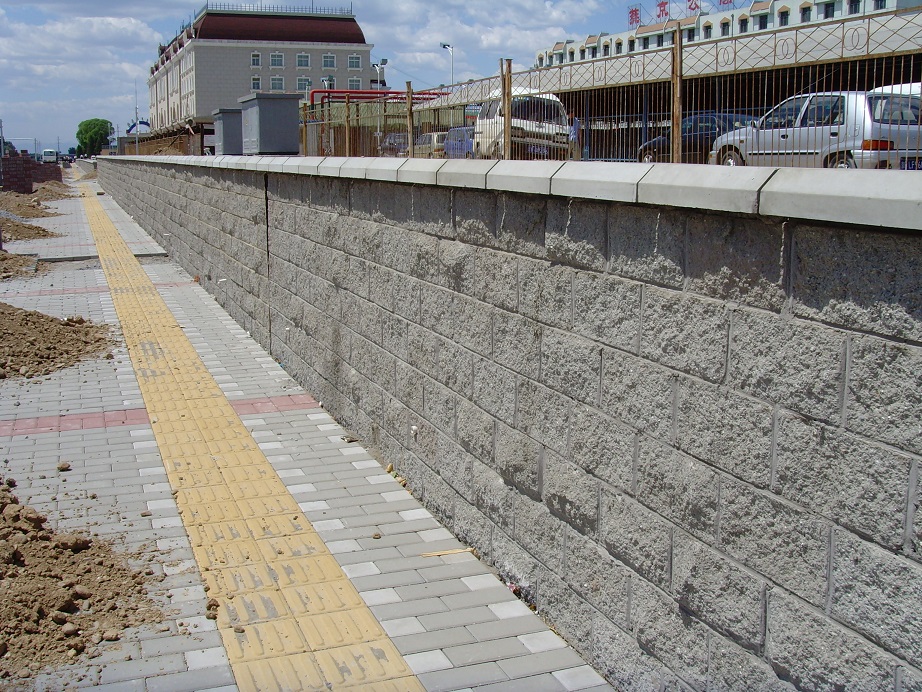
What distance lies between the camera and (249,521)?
6.27 m

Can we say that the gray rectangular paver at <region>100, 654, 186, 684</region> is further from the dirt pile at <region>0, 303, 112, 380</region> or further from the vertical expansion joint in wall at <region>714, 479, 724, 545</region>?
the dirt pile at <region>0, 303, 112, 380</region>

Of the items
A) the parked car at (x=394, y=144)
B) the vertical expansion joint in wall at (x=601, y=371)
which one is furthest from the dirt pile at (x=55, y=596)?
the parked car at (x=394, y=144)

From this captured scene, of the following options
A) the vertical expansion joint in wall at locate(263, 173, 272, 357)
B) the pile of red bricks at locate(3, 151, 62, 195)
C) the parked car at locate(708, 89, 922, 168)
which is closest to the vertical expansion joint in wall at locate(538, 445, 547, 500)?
the parked car at locate(708, 89, 922, 168)

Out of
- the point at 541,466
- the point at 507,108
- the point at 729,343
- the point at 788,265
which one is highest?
the point at 507,108

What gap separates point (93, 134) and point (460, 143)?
185697 mm

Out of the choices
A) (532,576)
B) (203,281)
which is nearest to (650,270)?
(532,576)

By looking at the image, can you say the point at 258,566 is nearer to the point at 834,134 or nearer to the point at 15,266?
the point at 834,134

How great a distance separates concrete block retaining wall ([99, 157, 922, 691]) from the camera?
9.26 feet

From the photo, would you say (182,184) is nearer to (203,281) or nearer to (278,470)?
(203,281)

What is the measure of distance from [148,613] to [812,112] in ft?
13.0

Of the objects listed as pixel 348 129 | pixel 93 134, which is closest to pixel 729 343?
pixel 348 129

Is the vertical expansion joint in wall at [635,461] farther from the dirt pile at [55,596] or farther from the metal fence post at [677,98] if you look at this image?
the dirt pile at [55,596]

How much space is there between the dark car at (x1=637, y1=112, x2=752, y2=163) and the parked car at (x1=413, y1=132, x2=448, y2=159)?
9.28 feet

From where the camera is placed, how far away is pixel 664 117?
15.0ft
